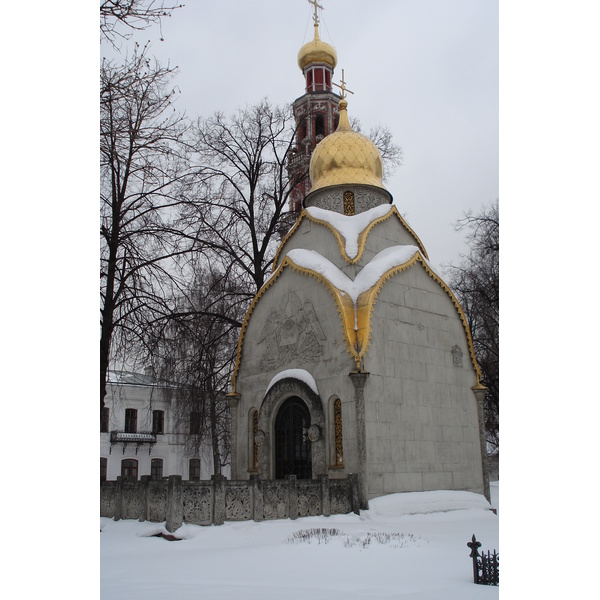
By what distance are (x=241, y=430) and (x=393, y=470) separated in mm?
4164

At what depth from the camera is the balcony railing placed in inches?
1158

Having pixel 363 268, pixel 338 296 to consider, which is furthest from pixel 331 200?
pixel 338 296

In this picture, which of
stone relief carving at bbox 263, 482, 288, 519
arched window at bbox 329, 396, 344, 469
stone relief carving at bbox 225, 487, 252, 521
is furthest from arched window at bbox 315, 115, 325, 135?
stone relief carving at bbox 225, 487, 252, 521

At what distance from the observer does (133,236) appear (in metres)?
12.0

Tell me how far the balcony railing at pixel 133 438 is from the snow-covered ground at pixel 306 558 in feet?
62.7

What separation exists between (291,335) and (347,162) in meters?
4.89

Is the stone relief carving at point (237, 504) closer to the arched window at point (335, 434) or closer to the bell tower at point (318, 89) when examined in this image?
the arched window at point (335, 434)

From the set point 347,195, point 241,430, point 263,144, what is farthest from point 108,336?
point 263,144

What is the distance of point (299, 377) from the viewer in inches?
511

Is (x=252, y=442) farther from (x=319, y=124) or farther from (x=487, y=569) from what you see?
(x=319, y=124)

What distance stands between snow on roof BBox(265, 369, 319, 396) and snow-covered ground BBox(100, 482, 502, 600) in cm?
257

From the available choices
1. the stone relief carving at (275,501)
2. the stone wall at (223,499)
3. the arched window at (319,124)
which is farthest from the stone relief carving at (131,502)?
the arched window at (319,124)

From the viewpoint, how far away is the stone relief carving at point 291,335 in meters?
13.2

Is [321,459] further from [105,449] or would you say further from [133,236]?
[105,449]
